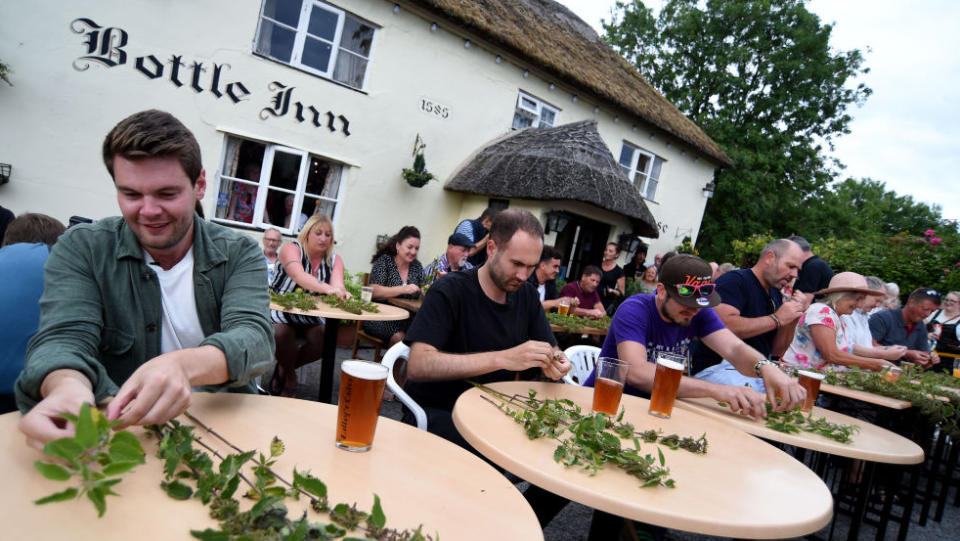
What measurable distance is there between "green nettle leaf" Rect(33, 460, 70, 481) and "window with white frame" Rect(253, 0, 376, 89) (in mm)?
7349

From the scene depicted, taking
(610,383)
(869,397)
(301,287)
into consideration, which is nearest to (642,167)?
(869,397)

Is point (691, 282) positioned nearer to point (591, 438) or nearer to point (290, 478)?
point (591, 438)

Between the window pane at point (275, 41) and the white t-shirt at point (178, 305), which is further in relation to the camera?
the window pane at point (275, 41)

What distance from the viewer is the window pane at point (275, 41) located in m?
7.07

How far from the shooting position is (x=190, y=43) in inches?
254

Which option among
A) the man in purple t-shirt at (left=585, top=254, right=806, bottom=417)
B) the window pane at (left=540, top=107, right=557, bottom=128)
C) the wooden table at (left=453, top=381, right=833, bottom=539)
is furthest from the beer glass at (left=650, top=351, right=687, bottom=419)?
the window pane at (left=540, top=107, right=557, bottom=128)

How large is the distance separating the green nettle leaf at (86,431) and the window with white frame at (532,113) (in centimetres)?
961

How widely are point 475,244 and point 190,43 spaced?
14.3 ft

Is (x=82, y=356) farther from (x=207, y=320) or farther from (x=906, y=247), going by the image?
(x=906, y=247)

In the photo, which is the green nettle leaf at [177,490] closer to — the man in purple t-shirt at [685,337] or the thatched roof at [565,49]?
the man in purple t-shirt at [685,337]

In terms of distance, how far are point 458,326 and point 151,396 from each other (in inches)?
58.0

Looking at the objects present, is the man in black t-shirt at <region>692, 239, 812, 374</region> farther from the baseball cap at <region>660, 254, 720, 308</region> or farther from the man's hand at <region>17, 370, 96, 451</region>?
the man's hand at <region>17, 370, 96, 451</region>

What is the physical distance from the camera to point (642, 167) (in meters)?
12.5

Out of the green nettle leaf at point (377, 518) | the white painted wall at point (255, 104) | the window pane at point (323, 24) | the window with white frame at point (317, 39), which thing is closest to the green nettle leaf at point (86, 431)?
the green nettle leaf at point (377, 518)
